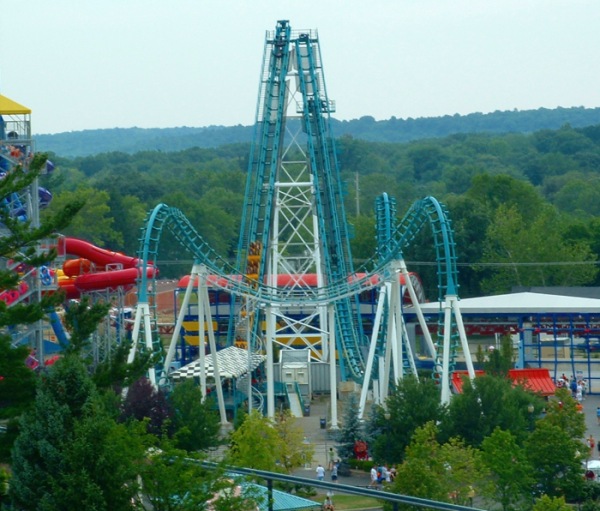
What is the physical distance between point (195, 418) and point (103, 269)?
1919 centimetres

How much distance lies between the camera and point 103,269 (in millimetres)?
53125

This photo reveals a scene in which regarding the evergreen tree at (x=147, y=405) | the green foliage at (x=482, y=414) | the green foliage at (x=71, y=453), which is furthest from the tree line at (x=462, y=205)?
the green foliage at (x=482, y=414)

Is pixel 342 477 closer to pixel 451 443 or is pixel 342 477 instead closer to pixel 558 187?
pixel 451 443

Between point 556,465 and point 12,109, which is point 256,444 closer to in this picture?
point 556,465

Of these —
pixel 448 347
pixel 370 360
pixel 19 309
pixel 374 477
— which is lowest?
pixel 374 477

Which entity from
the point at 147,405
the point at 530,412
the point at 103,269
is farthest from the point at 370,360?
the point at 103,269

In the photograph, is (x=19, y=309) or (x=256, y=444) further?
(x=256, y=444)

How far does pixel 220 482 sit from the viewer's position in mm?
20625

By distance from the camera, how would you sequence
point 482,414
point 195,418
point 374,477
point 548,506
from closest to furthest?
point 548,506
point 374,477
point 195,418
point 482,414

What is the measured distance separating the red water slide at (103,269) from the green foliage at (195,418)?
386 inches

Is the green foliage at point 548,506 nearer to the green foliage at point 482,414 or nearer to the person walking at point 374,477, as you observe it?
the green foliage at point 482,414

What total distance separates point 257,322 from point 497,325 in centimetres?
1377

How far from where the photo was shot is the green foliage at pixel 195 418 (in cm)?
3391

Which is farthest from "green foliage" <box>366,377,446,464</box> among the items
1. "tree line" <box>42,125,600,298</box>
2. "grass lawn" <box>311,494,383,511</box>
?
"tree line" <box>42,125,600,298</box>
